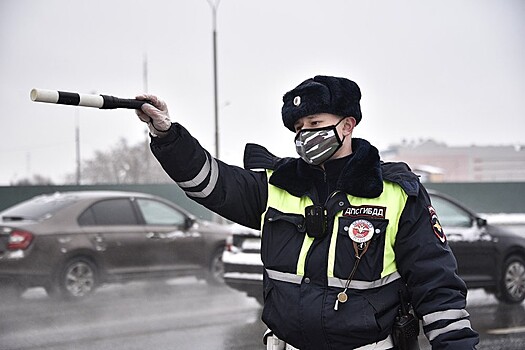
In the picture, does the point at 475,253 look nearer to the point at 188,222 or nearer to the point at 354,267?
the point at 188,222

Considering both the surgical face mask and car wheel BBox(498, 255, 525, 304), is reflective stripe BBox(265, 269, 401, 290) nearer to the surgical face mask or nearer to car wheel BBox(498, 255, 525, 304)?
the surgical face mask

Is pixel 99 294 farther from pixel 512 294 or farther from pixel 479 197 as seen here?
pixel 479 197

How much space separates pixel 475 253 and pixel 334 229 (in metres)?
7.49

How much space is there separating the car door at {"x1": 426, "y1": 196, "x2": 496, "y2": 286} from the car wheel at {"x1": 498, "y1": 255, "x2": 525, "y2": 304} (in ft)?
0.82

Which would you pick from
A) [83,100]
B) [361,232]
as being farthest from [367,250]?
[83,100]

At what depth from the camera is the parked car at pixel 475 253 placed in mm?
9258

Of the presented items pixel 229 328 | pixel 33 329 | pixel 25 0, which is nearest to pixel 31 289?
pixel 33 329

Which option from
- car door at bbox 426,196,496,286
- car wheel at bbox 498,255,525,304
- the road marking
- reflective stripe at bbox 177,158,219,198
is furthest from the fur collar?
car wheel at bbox 498,255,525,304

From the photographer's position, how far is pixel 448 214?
1001 cm

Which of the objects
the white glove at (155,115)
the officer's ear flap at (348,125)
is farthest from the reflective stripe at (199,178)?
the officer's ear flap at (348,125)

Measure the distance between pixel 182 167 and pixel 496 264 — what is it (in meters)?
7.84

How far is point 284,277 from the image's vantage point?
2.73m

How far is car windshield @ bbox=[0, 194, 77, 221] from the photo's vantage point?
1011 centimetres

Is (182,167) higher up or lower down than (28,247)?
higher up
